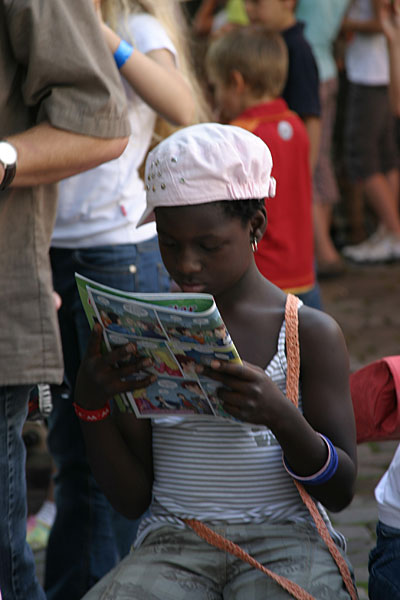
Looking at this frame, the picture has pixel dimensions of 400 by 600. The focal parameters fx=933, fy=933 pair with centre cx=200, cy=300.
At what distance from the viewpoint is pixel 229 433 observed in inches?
82.1

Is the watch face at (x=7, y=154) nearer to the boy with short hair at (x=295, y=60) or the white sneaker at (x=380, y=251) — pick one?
the boy with short hair at (x=295, y=60)

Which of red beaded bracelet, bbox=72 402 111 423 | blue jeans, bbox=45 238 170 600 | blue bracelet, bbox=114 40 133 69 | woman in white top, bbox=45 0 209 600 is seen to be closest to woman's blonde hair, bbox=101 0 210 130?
woman in white top, bbox=45 0 209 600

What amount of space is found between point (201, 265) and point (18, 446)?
2.00ft

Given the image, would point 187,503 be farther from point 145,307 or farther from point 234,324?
point 145,307

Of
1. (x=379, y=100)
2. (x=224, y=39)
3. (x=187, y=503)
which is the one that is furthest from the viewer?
(x=379, y=100)

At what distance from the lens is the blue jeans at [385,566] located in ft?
6.59

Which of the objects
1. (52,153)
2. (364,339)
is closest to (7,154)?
(52,153)

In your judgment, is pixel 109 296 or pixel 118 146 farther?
pixel 118 146

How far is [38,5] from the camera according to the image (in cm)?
197

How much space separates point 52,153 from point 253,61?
94.5 inches

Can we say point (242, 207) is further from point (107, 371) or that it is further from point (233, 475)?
point (233, 475)

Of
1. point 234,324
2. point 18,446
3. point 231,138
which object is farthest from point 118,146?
point 18,446

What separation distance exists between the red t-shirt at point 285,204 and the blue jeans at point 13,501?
1.98m

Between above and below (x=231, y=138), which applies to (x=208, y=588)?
below
